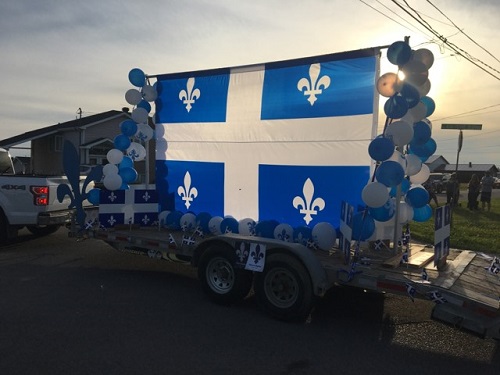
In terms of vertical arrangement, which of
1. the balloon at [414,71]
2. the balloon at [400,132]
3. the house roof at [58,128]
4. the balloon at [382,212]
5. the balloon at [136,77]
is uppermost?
the house roof at [58,128]

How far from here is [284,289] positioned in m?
5.25

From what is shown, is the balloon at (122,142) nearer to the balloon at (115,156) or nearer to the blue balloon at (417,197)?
the balloon at (115,156)

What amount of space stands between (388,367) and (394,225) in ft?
7.24

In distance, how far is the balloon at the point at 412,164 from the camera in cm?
579

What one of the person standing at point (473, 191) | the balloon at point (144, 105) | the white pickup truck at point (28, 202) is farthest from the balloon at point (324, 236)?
the person standing at point (473, 191)

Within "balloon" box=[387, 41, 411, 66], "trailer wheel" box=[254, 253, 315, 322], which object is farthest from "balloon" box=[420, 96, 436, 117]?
"trailer wheel" box=[254, 253, 315, 322]

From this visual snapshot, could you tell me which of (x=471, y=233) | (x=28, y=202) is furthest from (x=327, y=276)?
(x=471, y=233)

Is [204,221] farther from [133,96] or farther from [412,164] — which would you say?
[412,164]

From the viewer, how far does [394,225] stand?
5883mm

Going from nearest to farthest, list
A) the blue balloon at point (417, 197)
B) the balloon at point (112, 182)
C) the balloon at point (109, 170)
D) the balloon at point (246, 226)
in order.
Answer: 1. the blue balloon at point (417, 197)
2. the balloon at point (246, 226)
3. the balloon at point (112, 182)
4. the balloon at point (109, 170)

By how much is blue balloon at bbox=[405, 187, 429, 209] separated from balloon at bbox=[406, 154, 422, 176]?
1.10 ft

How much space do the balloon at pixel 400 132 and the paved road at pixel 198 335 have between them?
2.11 m

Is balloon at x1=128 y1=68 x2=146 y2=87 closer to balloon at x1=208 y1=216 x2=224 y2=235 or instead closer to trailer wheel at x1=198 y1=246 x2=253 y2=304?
balloon at x1=208 y1=216 x2=224 y2=235

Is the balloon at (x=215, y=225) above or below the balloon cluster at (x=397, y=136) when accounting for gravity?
below
